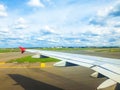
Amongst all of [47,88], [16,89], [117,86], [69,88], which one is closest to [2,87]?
[16,89]

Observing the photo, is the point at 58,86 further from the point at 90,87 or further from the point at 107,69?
the point at 107,69

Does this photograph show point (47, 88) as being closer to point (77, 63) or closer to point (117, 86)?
point (77, 63)

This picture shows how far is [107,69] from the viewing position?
7660 mm

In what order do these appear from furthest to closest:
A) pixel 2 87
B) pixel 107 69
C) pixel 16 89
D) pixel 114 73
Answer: pixel 2 87
pixel 16 89
pixel 107 69
pixel 114 73

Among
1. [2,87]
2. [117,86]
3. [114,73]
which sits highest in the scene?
[114,73]

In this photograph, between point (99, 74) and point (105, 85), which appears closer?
point (105, 85)

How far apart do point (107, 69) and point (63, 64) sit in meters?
3.17

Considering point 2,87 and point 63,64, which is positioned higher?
point 63,64

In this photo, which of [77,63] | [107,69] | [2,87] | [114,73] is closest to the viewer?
[114,73]

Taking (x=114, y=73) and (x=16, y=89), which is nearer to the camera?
(x=114, y=73)

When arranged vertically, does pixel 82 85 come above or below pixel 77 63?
below

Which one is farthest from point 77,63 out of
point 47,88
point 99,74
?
point 47,88

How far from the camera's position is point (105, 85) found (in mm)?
7137

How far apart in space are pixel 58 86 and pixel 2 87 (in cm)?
373
